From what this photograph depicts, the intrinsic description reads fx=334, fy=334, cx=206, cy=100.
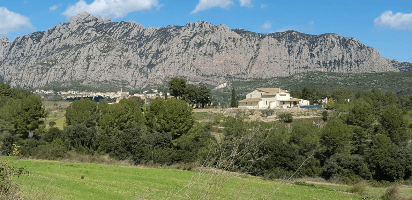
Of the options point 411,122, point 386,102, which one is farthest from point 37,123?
point 386,102

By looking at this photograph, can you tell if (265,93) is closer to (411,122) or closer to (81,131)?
(411,122)

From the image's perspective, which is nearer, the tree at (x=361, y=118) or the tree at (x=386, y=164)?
the tree at (x=386, y=164)

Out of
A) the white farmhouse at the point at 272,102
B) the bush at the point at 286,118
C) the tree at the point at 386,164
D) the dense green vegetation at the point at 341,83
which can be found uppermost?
the dense green vegetation at the point at 341,83

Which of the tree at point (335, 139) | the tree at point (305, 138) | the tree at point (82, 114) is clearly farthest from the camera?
the tree at point (82, 114)

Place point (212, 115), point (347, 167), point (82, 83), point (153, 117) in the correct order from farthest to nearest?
point (82, 83) < point (212, 115) < point (153, 117) < point (347, 167)

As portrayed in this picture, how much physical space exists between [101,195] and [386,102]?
74.1 meters

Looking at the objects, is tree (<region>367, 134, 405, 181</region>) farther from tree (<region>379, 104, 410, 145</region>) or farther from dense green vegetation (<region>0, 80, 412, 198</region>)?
tree (<region>379, 104, 410, 145</region>)

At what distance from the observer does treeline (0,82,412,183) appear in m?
32.9

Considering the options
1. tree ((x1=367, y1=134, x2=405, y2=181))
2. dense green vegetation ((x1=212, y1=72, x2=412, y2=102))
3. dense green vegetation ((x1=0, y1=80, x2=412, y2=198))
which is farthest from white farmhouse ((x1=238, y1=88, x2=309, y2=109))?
tree ((x1=367, y1=134, x2=405, y2=181))

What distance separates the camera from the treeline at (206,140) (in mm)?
32938

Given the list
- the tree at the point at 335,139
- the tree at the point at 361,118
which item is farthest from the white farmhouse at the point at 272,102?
the tree at the point at 335,139

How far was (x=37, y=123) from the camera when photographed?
48.2 metres

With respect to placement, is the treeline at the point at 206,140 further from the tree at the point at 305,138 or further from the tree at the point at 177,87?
the tree at the point at 177,87

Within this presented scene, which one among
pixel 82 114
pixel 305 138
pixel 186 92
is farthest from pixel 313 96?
pixel 82 114
